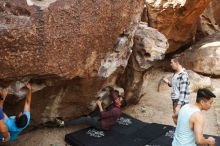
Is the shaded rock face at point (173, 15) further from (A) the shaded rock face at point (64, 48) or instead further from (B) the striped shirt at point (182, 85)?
(B) the striped shirt at point (182, 85)

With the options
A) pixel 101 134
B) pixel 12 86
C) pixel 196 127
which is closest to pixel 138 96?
pixel 101 134

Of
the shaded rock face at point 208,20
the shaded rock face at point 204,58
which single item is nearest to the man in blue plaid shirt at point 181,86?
the shaded rock face at point 204,58

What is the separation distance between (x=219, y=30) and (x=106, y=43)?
945 centimetres

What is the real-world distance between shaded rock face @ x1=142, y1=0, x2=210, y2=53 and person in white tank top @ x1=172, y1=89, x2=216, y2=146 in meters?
6.81

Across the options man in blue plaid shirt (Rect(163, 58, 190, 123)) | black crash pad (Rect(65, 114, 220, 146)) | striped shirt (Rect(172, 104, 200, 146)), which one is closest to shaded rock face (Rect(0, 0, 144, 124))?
black crash pad (Rect(65, 114, 220, 146))

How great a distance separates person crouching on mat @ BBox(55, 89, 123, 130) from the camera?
284 inches

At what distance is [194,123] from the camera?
4.62m

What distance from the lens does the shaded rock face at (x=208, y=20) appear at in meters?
14.6

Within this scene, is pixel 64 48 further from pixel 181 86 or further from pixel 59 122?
pixel 181 86

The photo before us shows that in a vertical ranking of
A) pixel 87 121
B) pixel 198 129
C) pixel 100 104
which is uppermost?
pixel 198 129

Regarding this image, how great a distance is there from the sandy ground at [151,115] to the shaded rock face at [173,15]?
1764mm

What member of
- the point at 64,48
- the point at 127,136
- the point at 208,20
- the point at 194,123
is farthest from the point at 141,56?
the point at 208,20

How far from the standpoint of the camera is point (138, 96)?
358 inches

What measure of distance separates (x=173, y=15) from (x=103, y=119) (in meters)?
5.56
